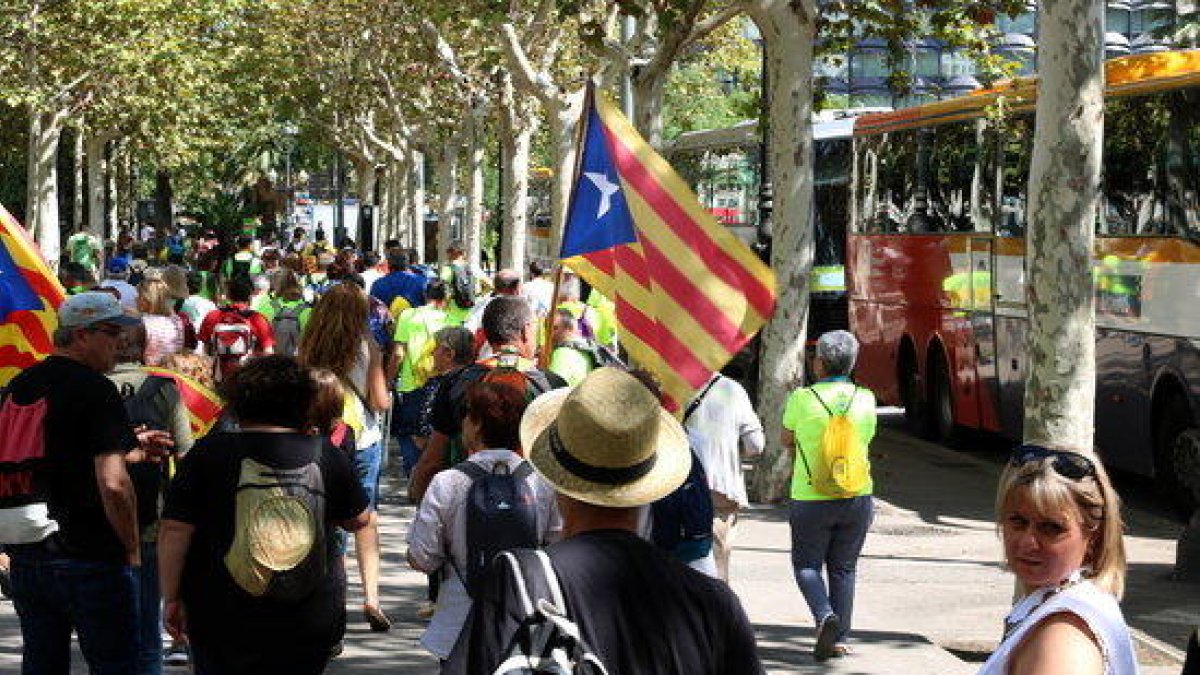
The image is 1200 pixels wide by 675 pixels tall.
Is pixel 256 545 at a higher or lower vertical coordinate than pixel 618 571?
lower

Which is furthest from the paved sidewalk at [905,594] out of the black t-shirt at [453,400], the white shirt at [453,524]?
the white shirt at [453,524]

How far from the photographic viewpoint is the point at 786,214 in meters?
17.4

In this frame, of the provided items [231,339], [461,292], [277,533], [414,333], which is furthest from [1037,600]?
[461,292]

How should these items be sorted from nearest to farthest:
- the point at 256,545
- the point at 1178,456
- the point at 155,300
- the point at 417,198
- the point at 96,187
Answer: the point at 256,545
the point at 155,300
the point at 1178,456
the point at 96,187
the point at 417,198

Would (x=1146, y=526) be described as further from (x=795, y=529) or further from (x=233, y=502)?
(x=233, y=502)

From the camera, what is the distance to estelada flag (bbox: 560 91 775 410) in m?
7.04

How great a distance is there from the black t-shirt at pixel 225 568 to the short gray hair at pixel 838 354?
172 inches

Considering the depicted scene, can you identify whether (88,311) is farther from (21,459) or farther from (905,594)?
(905,594)

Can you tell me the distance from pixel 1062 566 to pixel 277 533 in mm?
2720

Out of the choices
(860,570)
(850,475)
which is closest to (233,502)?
(850,475)

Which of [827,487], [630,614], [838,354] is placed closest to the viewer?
[630,614]

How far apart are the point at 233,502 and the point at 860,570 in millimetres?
8163

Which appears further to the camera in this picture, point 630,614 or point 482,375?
point 482,375

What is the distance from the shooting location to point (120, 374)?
834 cm
